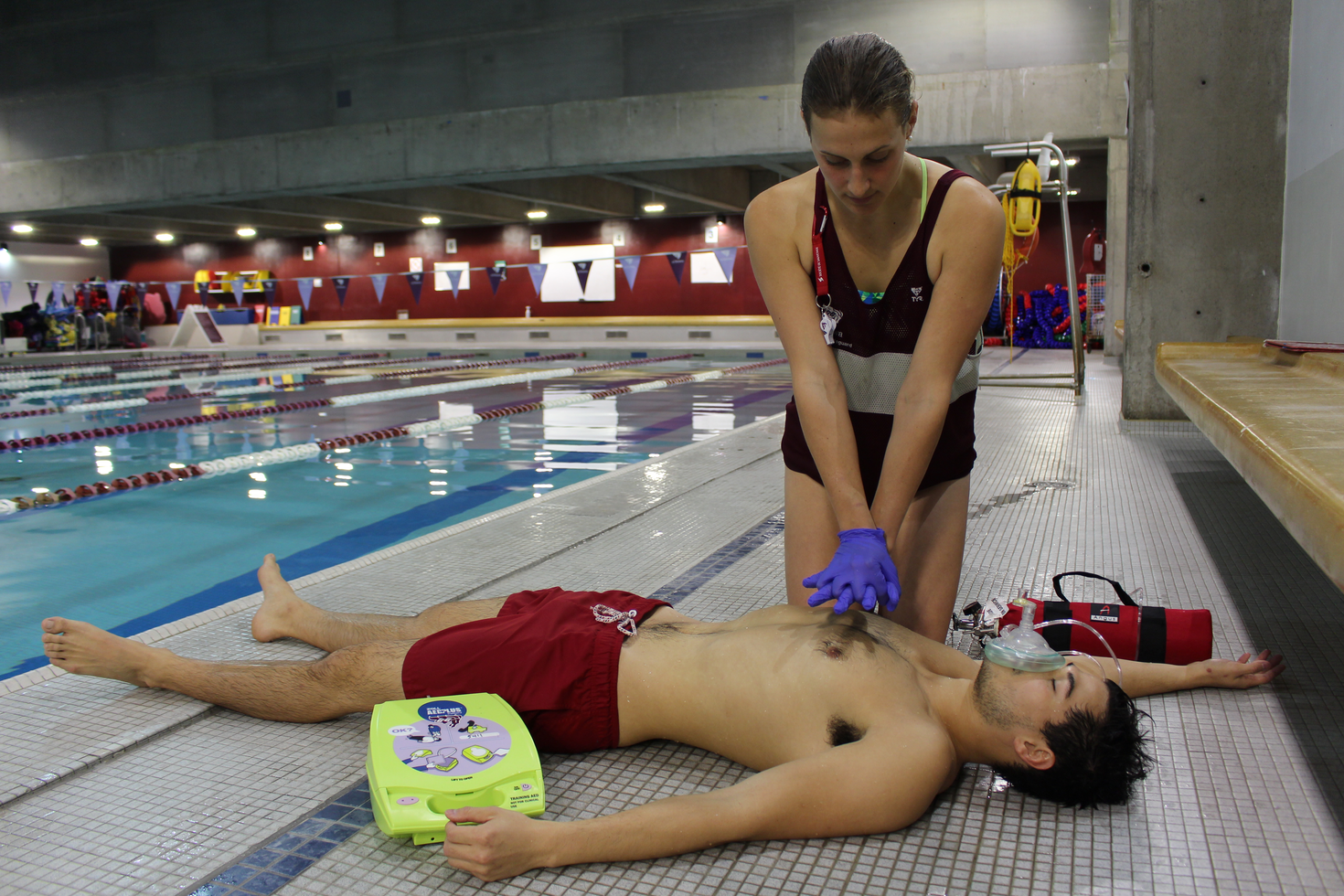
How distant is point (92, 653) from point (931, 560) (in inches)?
78.5

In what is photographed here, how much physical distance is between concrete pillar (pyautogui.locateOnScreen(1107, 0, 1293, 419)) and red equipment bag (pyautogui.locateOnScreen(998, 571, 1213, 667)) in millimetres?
4066

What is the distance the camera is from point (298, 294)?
2575 centimetres

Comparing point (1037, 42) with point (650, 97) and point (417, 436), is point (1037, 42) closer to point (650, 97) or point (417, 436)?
point (650, 97)

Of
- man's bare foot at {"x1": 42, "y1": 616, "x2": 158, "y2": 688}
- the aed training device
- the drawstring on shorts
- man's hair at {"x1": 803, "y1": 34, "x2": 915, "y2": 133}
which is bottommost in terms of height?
the aed training device

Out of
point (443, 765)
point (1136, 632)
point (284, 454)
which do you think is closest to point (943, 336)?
point (1136, 632)

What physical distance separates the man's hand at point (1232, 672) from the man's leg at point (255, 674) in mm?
1750

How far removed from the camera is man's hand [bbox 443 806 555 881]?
1467 mm

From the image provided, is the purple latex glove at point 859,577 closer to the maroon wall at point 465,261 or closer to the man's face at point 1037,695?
the man's face at point 1037,695

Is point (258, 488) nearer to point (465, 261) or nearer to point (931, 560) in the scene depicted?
point (931, 560)

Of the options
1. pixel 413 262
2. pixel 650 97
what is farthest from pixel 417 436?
pixel 413 262

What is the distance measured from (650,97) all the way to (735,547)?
421 inches

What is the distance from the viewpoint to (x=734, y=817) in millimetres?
1496

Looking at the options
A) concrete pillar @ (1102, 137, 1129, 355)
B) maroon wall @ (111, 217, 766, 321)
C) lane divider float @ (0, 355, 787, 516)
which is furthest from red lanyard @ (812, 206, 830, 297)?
maroon wall @ (111, 217, 766, 321)

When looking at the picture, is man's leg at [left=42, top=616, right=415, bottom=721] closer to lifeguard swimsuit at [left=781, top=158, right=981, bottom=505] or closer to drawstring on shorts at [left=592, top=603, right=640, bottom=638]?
drawstring on shorts at [left=592, top=603, right=640, bottom=638]
